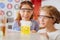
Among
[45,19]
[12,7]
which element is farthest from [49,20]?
[12,7]

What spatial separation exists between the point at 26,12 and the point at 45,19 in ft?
0.51

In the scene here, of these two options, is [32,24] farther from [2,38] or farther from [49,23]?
[2,38]

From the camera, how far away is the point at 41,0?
1034mm

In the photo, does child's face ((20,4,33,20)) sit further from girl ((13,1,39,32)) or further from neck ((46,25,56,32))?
neck ((46,25,56,32))

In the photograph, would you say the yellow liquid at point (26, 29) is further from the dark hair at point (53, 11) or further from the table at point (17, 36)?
the dark hair at point (53, 11)

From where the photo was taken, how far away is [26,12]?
3.41ft

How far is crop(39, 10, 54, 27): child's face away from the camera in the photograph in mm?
1029

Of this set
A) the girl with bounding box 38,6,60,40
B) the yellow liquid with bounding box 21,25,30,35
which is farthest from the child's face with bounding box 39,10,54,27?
the yellow liquid with bounding box 21,25,30,35

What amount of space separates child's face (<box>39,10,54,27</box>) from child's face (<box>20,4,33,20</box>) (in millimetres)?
Answer: 84

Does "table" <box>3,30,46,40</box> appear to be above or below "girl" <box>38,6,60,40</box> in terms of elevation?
below

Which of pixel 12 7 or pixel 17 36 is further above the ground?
pixel 12 7

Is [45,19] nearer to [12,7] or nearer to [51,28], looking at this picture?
[51,28]

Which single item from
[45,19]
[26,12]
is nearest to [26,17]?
[26,12]

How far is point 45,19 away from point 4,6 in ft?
1.08
